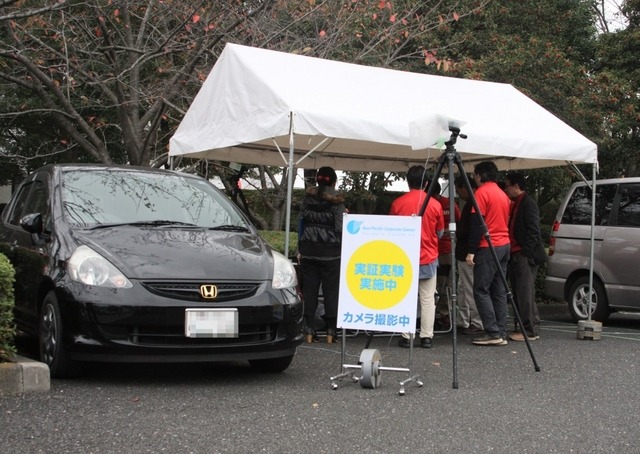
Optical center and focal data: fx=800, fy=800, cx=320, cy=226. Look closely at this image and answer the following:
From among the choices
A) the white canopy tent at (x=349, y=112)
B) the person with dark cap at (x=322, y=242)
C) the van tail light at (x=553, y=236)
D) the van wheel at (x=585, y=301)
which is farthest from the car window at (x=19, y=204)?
the van wheel at (x=585, y=301)

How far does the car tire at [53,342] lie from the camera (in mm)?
5387

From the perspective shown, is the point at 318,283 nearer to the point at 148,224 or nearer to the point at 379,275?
the point at 379,275

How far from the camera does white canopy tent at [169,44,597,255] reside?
6.92 metres

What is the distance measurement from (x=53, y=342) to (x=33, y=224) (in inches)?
37.8

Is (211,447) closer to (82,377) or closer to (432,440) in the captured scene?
(432,440)

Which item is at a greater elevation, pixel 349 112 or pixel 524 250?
pixel 349 112

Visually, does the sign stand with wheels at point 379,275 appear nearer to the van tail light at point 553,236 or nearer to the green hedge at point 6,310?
the green hedge at point 6,310

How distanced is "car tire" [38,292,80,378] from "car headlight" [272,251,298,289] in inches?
58.6

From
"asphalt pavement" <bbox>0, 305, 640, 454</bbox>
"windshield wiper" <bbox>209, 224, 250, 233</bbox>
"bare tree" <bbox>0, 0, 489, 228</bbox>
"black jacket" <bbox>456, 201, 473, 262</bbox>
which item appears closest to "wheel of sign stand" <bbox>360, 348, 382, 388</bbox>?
"asphalt pavement" <bbox>0, 305, 640, 454</bbox>

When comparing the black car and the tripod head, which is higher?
the tripod head

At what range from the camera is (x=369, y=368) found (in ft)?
18.3

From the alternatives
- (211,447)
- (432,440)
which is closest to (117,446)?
(211,447)

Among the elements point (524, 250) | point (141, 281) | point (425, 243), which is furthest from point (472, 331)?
point (141, 281)

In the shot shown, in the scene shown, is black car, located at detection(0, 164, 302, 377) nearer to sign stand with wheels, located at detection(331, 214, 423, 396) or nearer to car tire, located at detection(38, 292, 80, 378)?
car tire, located at detection(38, 292, 80, 378)
